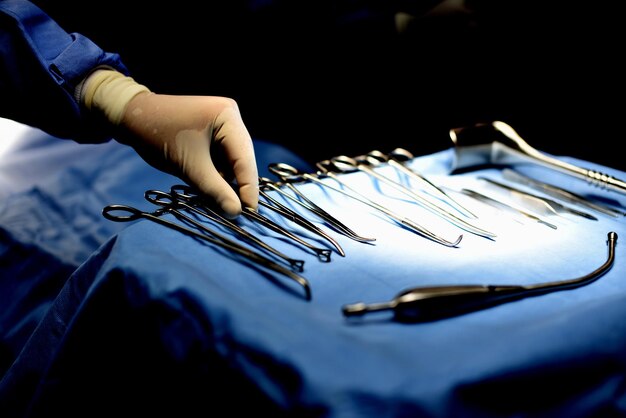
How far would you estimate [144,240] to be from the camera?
2.29 feet

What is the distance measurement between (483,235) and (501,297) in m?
0.26

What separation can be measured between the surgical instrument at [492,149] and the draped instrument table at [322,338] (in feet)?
1.56

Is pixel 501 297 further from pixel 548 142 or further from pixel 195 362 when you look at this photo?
pixel 548 142

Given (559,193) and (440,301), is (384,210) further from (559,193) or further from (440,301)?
(559,193)

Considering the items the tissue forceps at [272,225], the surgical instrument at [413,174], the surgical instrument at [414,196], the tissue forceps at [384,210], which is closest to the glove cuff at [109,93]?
the tissue forceps at [272,225]

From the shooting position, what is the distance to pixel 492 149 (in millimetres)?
1313

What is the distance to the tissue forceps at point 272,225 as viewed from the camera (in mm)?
712

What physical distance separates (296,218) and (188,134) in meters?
0.33

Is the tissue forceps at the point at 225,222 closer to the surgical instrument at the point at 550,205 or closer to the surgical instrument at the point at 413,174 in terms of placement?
the surgical instrument at the point at 413,174

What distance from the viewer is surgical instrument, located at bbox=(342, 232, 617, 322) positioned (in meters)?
0.53

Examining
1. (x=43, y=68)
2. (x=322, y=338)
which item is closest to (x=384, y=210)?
(x=322, y=338)

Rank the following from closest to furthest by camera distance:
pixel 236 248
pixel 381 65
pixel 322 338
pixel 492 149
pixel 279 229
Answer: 1. pixel 322 338
2. pixel 236 248
3. pixel 279 229
4. pixel 492 149
5. pixel 381 65

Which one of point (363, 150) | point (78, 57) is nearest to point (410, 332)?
point (78, 57)

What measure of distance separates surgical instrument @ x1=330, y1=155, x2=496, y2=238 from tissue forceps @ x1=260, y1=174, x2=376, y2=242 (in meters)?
0.17
